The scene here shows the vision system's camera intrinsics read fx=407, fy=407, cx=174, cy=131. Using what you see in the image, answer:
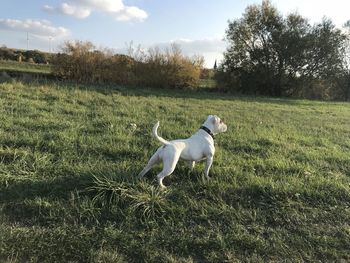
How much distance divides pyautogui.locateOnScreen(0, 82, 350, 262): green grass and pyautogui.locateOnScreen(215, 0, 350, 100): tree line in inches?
1004

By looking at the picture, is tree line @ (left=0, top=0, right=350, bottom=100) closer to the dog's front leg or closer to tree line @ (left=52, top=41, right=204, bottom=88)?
tree line @ (left=52, top=41, right=204, bottom=88)

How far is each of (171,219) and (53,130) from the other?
4.25m

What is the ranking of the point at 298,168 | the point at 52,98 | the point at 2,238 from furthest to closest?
1. the point at 52,98
2. the point at 298,168
3. the point at 2,238

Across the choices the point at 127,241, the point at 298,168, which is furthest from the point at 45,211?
the point at 298,168

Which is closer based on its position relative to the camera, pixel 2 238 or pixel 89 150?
pixel 2 238

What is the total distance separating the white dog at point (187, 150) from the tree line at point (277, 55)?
26941 mm

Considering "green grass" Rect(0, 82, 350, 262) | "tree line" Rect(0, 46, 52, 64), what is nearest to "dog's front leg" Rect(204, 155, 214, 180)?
"green grass" Rect(0, 82, 350, 262)

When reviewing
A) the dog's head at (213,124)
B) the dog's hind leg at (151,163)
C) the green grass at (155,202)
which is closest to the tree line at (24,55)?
the green grass at (155,202)

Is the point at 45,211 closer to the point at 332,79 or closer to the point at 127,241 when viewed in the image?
the point at 127,241

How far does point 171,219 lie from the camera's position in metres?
4.86

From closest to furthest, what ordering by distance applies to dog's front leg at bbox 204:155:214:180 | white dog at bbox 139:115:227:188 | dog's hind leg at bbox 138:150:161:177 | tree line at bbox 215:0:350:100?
white dog at bbox 139:115:227:188 < dog's hind leg at bbox 138:150:161:177 < dog's front leg at bbox 204:155:214:180 < tree line at bbox 215:0:350:100

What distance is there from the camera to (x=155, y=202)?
16.7 ft

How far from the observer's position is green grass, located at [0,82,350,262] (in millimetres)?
4258

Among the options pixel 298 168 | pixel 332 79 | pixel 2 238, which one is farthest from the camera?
pixel 332 79
